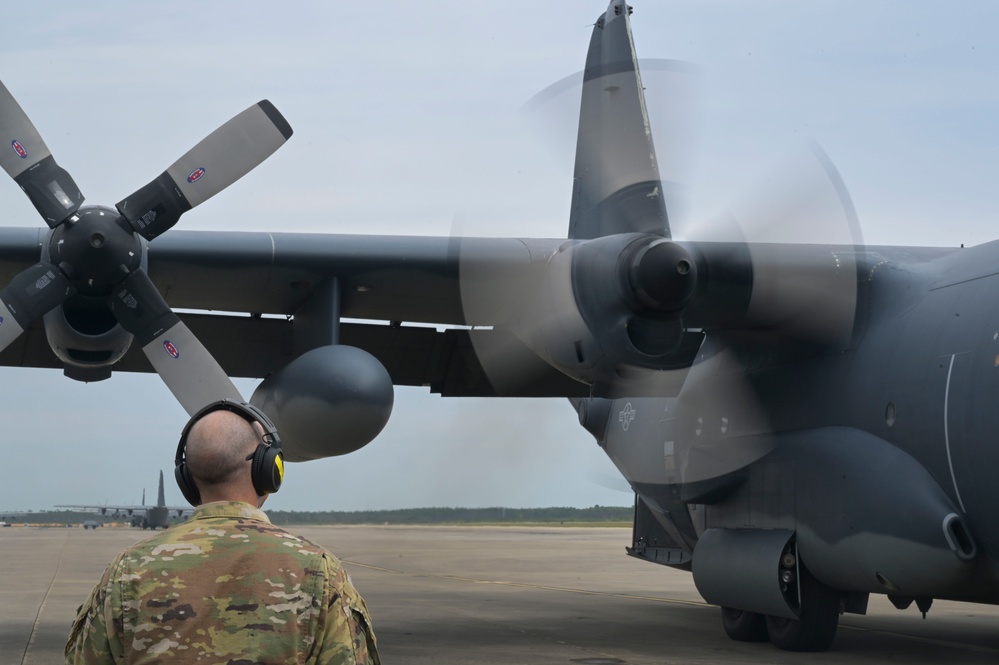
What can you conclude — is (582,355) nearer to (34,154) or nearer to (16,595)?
(34,154)

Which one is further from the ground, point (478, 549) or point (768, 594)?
point (768, 594)

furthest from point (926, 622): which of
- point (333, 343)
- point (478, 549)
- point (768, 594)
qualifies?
point (478, 549)

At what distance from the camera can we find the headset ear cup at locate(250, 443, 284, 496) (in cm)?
246

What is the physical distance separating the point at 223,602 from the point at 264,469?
0.30 m

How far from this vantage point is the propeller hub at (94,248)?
31.7 ft

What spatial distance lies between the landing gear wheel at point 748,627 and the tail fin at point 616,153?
403cm

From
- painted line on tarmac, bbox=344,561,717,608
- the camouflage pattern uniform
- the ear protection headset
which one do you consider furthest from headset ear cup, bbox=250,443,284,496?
painted line on tarmac, bbox=344,561,717,608

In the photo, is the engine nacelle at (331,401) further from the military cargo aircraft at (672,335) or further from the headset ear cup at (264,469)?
the headset ear cup at (264,469)

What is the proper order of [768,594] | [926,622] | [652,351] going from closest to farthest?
1. [652,351]
2. [768,594]
3. [926,622]

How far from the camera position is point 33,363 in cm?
1316

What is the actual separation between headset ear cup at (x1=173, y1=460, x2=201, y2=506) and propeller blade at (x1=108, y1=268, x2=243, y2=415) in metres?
7.61

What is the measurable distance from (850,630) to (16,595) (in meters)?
11.7

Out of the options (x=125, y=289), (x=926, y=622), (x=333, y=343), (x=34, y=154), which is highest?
(x=34, y=154)

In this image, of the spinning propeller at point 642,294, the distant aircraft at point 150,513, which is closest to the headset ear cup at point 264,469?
the spinning propeller at point 642,294
